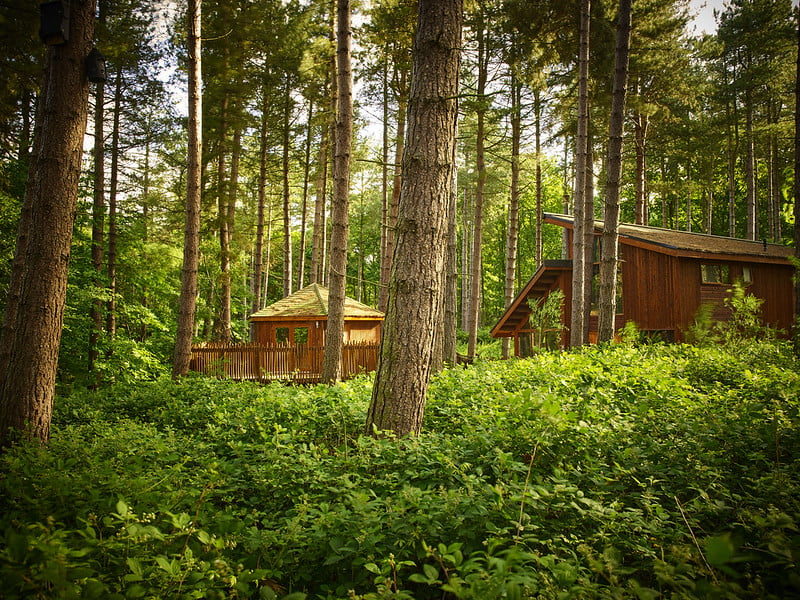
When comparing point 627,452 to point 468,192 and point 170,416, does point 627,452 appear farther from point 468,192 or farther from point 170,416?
point 468,192

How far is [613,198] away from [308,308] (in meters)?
12.5

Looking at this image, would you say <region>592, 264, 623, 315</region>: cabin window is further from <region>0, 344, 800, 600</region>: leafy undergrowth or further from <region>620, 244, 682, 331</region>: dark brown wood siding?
<region>0, 344, 800, 600</region>: leafy undergrowth

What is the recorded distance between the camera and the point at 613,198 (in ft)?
36.1

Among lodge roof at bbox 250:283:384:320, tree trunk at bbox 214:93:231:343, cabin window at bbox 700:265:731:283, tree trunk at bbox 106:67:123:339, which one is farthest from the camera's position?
lodge roof at bbox 250:283:384:320

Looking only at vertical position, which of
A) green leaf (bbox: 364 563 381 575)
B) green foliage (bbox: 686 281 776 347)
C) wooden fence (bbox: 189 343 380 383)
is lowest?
wooden fence (bbox: 189 343 380 383)

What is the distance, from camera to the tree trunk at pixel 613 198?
1075 cm

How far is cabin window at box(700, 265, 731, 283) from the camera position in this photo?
51.8 ft

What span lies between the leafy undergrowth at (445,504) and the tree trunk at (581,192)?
6418 millimetres

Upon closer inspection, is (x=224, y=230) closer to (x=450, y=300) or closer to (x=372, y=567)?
(x=450, y=300)

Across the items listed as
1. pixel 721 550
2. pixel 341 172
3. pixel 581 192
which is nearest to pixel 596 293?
pixel 581 192

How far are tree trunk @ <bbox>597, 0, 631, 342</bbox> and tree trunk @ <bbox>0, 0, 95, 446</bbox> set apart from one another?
1068 cm

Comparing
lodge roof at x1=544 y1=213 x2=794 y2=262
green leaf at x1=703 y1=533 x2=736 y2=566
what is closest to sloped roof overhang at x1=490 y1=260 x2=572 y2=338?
lodge roof at x1=544 y1=213 x2=794 y2=262

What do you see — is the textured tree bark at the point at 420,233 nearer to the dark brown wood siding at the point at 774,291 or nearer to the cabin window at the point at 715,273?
the cabin window at the point at 715,273

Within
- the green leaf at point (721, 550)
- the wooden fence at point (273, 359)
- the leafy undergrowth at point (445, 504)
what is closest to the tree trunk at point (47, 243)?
the leafy undergrowth at point (445, 504)
